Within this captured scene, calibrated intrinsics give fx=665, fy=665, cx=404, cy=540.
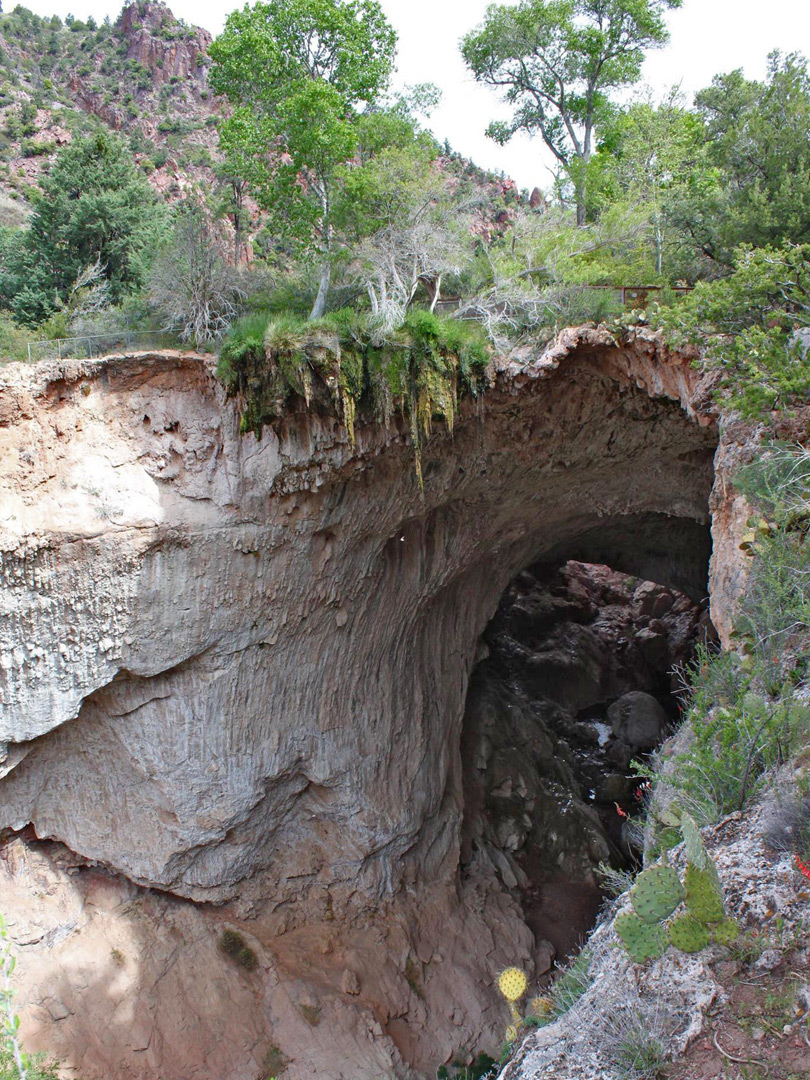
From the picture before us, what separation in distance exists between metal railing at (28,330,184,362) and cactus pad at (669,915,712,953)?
8.49m

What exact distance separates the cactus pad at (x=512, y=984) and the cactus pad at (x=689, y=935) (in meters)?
8.09

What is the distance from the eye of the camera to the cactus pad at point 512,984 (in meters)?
9.80

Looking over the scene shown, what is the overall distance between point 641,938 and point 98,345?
29.6ft

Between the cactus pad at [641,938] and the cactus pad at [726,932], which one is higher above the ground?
the cactus pad at [726,932]

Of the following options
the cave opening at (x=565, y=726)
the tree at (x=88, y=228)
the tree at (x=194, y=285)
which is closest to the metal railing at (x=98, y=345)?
the tree at (x=194, y=285)

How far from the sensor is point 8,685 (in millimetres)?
8172

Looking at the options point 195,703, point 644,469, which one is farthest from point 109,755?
point 644,469

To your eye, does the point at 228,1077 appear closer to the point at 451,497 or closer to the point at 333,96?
the point at 451,497

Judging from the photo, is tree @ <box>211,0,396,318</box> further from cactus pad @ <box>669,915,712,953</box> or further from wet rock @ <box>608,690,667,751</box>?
wet rock @ <box>608,690,667,751</box>

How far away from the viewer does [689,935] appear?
3.09 meters

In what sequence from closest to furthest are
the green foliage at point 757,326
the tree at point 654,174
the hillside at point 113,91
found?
the green foliage at point 757,326
the tree at point 654,174
the hillside at point 113,91

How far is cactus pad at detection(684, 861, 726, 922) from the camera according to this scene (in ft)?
10.1

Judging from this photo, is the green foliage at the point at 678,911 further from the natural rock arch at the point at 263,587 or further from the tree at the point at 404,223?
the tree at the point at 404,223

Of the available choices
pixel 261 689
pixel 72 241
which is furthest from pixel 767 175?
pixel 72 241
